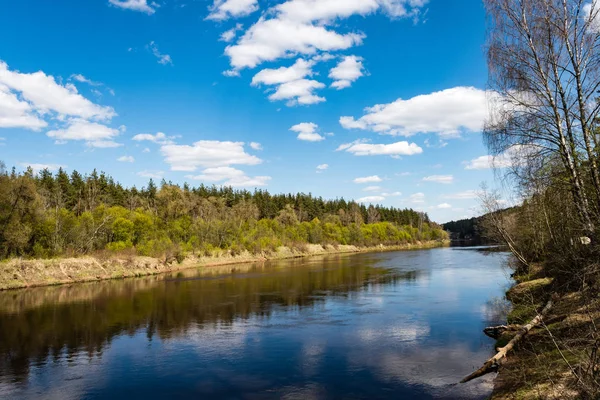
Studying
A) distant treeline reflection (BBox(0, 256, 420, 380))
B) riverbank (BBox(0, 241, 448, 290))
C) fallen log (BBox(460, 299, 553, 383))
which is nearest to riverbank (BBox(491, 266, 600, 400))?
fallen log (BBox(460, 299, 553, 383))

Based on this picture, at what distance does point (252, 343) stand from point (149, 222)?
183 feet

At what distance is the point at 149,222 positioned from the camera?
6975 cm

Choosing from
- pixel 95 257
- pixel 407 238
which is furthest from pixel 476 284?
pixel 407 238

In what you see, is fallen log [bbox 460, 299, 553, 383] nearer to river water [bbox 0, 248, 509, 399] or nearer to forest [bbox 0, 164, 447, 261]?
river water [bbox 0, 248, 509, 399]

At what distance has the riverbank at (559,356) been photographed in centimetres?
795

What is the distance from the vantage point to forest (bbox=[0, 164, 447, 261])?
158 feet

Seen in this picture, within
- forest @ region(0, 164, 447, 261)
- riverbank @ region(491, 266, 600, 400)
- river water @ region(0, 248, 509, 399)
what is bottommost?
river water @ region(0, 248, 509, 399)

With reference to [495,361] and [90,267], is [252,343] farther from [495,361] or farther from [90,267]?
[90,267]

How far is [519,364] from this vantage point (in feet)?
43.0

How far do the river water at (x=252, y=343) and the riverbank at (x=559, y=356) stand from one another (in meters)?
1.43

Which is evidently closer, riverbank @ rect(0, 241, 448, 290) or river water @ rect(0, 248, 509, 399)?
river water @ rect(0, 248, 509, 399)

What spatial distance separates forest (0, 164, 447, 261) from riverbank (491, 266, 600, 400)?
51.6 meters

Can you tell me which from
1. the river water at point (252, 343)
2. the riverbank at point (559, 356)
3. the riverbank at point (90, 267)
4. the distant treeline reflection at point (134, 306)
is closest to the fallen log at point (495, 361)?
the riverbank at point (559, 356)

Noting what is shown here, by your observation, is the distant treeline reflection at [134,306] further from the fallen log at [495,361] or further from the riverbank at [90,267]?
the fallen log at [495,361]
